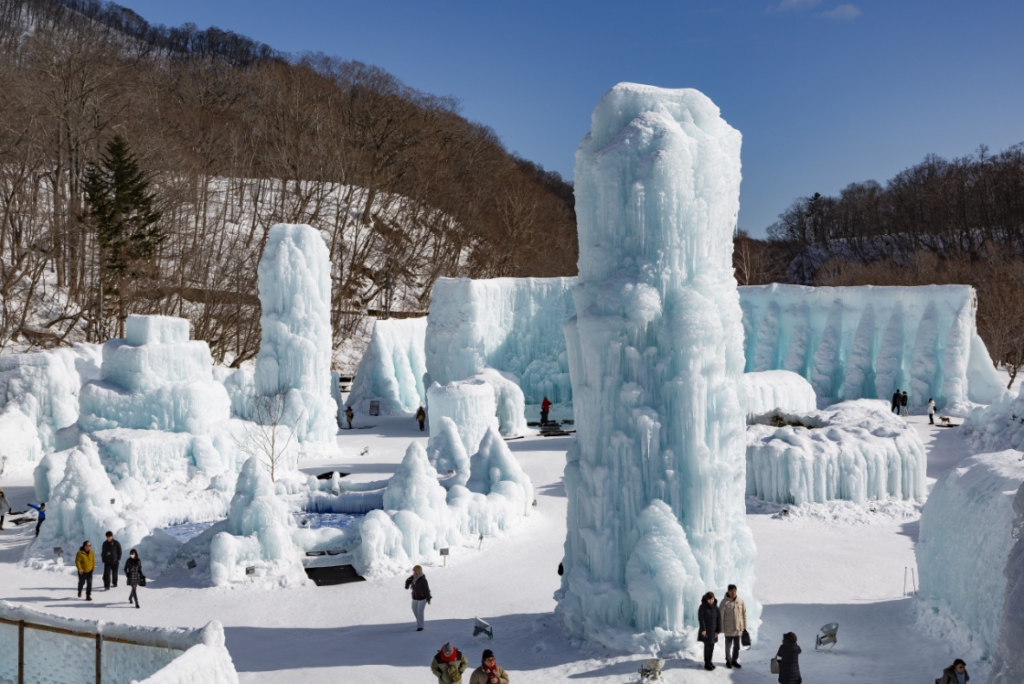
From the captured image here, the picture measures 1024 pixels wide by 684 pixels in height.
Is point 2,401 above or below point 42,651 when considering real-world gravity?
above

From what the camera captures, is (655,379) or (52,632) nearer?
(52,632)

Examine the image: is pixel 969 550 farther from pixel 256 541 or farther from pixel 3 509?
pixel 3 509

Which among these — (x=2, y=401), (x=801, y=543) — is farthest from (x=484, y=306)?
(x=801, y=543)

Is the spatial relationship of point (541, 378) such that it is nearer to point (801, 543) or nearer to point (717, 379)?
point (801, 543)

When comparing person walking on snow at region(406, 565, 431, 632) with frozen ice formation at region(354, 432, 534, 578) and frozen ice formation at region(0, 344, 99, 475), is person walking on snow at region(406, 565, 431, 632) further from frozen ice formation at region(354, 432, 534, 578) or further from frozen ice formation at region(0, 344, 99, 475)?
frozen ice formation at region(0, 344, 99, 475)

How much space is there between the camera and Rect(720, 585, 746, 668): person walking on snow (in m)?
10.4

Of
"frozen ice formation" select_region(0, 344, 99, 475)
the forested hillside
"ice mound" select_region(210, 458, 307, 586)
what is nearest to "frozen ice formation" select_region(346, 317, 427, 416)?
the forested hillside

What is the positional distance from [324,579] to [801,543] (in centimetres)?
845

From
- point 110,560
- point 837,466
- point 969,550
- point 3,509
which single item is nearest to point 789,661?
point 969,550

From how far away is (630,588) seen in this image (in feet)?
36.5

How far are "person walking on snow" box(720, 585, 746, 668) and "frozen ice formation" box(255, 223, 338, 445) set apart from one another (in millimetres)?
17292

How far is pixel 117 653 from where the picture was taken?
905cm

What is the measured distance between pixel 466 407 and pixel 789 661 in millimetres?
15837

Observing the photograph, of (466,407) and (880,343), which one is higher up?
(880,343)
